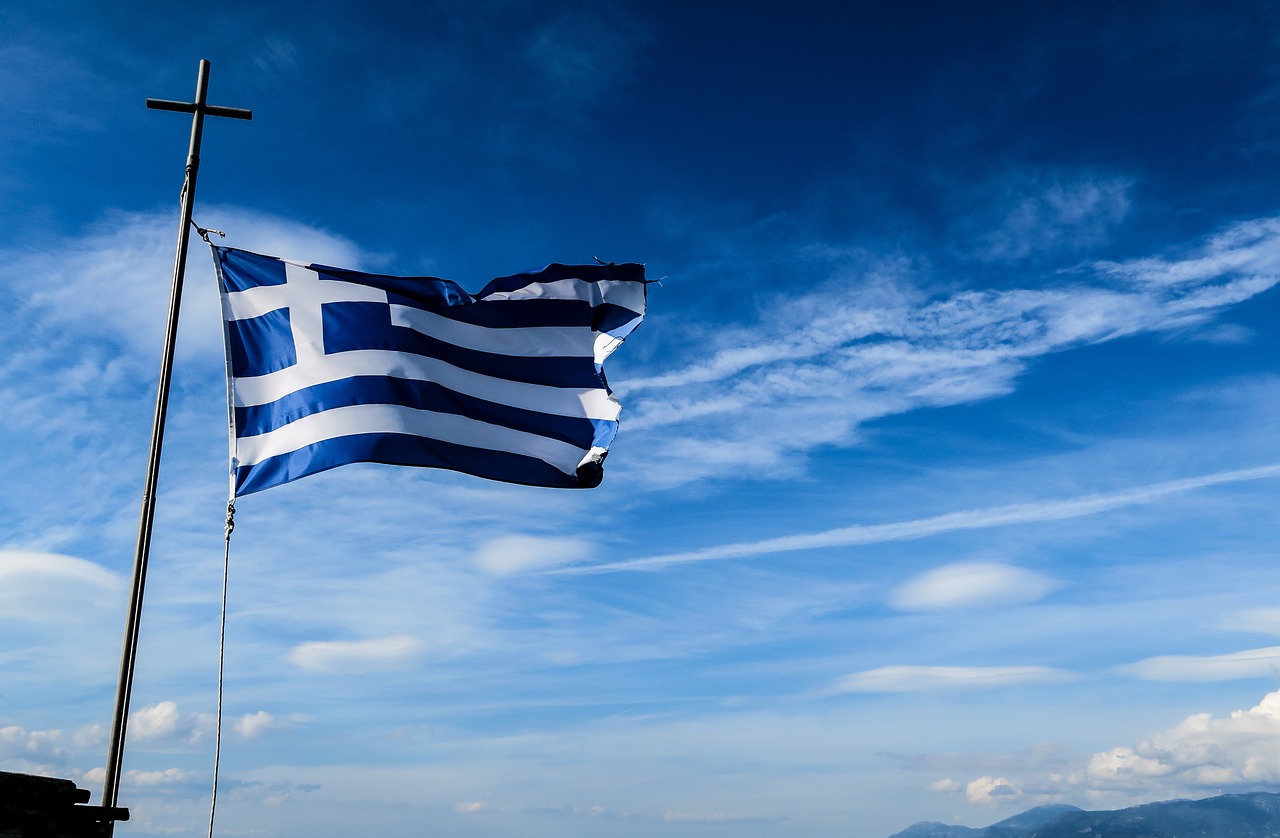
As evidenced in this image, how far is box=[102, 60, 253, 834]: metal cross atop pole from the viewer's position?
1231cm

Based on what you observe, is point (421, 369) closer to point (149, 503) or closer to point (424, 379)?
point (424, 379)

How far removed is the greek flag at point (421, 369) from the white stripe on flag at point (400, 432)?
24 mm

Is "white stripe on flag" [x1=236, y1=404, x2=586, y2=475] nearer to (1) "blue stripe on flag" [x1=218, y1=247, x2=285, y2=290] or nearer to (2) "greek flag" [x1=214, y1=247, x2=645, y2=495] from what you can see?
(2) "greek flag" [x1=214, y1=247, x2=645, y2=495]

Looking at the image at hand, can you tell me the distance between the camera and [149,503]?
13297 mm

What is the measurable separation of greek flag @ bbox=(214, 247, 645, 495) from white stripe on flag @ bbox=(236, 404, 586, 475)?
0.02 m

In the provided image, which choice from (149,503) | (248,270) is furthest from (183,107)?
(149,503)

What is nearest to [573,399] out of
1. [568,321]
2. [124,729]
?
[568,321]

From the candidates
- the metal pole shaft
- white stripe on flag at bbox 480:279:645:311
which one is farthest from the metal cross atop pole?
white stripe on flag at bbox 480:279:645:311

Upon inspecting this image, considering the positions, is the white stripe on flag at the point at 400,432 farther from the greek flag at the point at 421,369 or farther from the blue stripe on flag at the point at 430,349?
the blue stripe on flag at the point at 430,349

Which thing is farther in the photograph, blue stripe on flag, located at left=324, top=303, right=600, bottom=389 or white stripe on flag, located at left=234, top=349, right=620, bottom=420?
blue stripe on flag, located at left=324, top=303, right=600, bottom=389

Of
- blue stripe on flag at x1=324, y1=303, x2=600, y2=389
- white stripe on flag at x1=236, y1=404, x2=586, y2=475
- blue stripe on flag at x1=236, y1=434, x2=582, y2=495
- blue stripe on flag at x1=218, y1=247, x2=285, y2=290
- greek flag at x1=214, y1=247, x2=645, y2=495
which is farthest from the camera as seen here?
blue stripe on flag at x1=324, y1=303, x2=600, y2=389

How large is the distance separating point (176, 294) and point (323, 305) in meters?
3.73

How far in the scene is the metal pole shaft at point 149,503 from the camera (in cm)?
1228

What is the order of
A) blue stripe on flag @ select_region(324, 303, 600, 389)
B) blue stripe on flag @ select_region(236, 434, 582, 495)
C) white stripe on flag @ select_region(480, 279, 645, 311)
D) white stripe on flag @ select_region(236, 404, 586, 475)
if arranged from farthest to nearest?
white stripe on flag @ select_region(480, 279, 645, 311) → blue stripe on flag @ select_region(324, 303, 600, 389) → white stripe on flag @ select_region(236, 404, 586, 475) → blue stripe on flag @ select_region(236, 434, 582, 495)
